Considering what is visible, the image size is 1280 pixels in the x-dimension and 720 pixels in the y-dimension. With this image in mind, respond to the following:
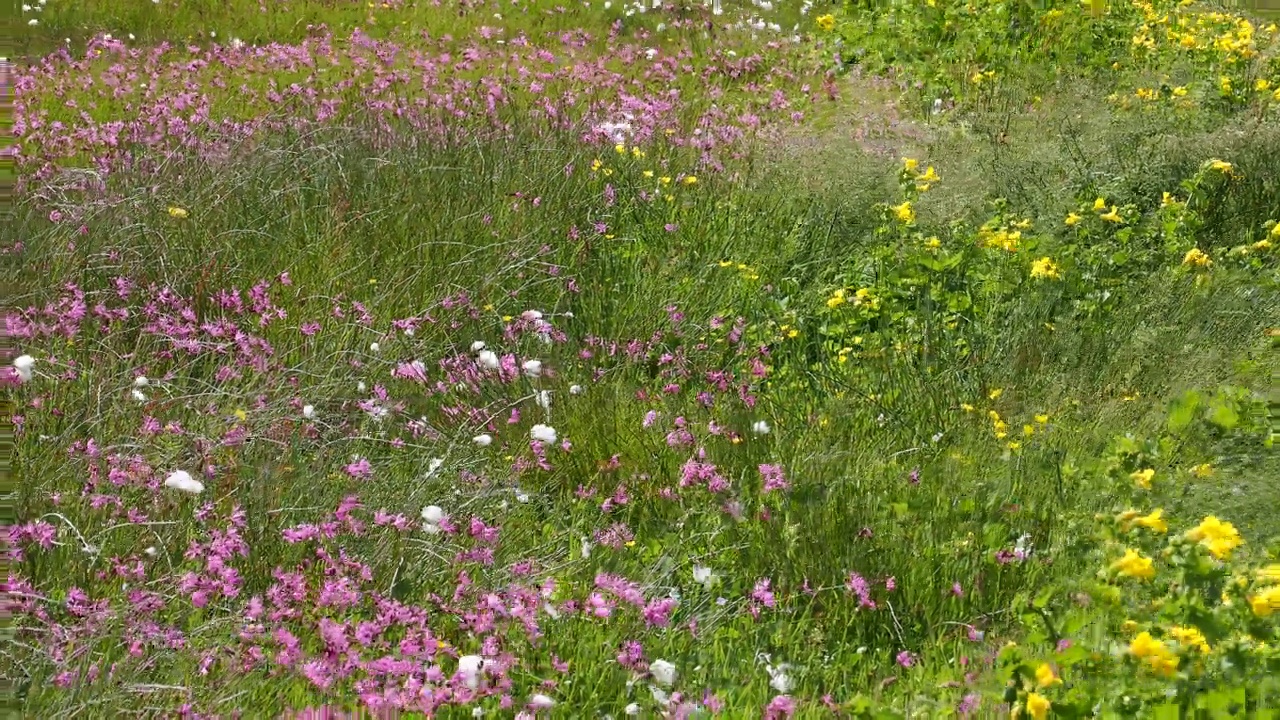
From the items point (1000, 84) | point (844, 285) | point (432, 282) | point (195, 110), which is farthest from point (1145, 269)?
point (195, 110)

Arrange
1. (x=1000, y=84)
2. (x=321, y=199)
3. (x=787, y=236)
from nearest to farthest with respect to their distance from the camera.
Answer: (x=321, y=199)
(x=787, y=236)
(x=1000, y=84)

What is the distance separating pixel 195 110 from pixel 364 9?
405cm

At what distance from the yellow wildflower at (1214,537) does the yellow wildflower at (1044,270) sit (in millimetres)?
1984

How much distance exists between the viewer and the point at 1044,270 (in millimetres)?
3967

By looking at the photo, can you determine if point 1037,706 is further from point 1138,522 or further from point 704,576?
point 704,576

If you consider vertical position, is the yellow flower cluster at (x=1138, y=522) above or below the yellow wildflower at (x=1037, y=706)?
above

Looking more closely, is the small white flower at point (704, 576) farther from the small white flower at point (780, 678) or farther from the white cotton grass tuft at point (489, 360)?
the white cotton grass tuft at point (489, 360)

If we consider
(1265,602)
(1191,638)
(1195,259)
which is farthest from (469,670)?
(1195,259)

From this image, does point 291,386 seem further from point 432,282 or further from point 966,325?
point 966,325

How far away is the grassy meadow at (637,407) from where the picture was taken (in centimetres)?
233

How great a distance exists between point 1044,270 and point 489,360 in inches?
66.7

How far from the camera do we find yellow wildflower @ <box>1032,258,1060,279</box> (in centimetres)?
395

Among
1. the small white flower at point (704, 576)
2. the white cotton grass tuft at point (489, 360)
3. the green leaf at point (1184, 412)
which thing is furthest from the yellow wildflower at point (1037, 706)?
the white cotton grass tuft at point (489, 360)

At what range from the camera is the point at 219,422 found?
120 inches
